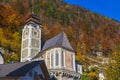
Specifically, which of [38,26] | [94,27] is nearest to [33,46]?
[38,26]

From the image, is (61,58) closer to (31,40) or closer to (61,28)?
(31,40)

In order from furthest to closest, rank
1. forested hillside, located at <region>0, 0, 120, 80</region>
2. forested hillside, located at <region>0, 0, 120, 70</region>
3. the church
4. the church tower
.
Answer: forested hillside, located at <region>0, 0, 120, 70</region>, forested hillside, located at <region>0, 0, 120, 80</region>, the church tower, the church

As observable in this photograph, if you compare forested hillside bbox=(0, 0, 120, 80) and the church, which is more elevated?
forested hillside bbox=(0, 0, 120, 80)

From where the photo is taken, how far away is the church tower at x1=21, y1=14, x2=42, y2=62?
5552 centimetres

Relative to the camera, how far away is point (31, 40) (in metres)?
56.5

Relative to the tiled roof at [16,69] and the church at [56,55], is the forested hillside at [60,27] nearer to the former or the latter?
the church at [56,55]

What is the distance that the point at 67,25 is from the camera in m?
124

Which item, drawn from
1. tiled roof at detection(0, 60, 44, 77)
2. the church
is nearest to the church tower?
the church

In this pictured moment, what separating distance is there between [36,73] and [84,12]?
140 m

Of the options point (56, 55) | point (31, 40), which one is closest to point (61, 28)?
point (31, 40)

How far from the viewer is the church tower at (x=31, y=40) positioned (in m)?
55.5

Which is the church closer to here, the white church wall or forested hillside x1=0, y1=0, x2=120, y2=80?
the white church wall

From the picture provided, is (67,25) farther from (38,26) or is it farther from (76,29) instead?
(38,26)

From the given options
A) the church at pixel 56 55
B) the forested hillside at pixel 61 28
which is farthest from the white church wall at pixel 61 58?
the forested hillside at pixel 61 28
